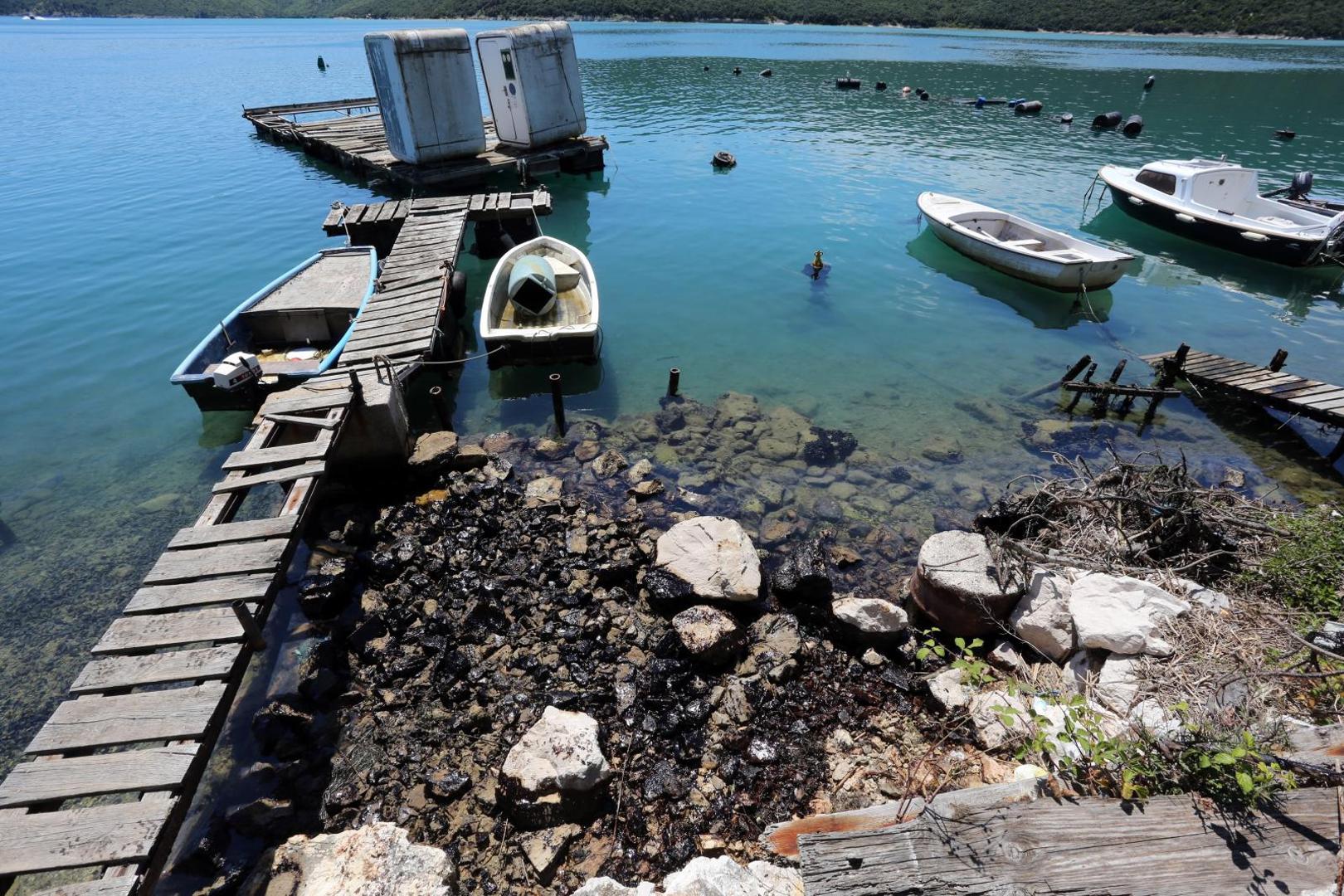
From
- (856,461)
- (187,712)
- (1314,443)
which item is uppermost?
(187,712)

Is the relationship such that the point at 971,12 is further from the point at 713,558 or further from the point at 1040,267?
the point at 713,558

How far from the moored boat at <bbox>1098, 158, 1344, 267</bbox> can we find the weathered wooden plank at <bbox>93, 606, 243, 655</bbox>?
29070 mm

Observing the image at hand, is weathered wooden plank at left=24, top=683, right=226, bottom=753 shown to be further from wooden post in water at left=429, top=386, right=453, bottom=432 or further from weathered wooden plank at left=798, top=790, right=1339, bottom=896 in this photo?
wooden post in water at left=429, top=386, right=453, bottom=432

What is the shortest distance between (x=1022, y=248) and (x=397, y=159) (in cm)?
2528

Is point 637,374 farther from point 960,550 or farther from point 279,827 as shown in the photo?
point 279,827

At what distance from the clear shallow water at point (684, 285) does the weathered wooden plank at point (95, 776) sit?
3.06 m

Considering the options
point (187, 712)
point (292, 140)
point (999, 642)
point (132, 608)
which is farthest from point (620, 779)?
point (292, 140)

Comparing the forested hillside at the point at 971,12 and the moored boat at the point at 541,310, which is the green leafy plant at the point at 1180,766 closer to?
the moored boat at the point at 541,310

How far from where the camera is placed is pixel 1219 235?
2123cm

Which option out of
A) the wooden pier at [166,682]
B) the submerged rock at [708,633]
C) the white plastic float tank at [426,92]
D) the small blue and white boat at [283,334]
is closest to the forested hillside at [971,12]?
the white plastic float tank at [426,92]

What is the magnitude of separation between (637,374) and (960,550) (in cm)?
915

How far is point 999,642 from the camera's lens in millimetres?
7426

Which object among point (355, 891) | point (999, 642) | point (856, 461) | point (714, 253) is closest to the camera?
point (355, 891)

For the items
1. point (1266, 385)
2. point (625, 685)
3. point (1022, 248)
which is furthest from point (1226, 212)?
point (625, 685)
